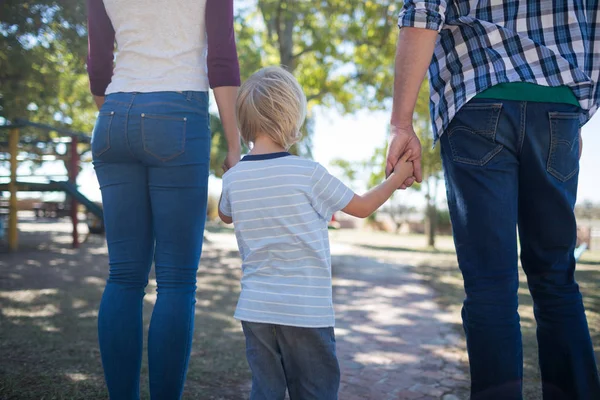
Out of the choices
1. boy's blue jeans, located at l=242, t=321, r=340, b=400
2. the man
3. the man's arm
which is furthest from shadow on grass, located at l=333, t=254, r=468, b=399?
the man's arm

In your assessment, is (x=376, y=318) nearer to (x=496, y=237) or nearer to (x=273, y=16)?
(x=496, y=237)

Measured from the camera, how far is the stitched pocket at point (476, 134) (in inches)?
72.1

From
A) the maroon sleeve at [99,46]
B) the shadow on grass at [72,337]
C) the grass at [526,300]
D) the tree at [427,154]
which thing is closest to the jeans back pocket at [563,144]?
the grass at [526,300]

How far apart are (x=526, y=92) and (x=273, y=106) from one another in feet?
2.86

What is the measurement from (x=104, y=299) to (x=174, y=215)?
0.42 metres

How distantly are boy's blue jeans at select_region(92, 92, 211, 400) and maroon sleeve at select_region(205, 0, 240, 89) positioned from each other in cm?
13

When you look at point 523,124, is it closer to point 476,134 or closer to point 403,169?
point 476,134

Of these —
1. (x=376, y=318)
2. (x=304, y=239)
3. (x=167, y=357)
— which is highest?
(x=304, y=239)

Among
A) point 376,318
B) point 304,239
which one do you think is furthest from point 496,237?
point 376,318

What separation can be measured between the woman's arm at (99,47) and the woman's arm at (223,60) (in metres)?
0.45

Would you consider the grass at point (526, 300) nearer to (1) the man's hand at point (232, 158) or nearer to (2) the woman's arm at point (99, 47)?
(1) the man's hand at point (232, 158)

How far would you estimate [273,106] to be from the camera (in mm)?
2021

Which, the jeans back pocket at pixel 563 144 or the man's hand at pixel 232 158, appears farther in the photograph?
the man's hand at pixel 232 158

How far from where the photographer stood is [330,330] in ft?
6.38
